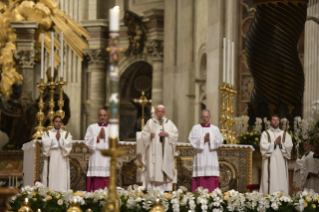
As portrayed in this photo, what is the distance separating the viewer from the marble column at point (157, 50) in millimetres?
20391

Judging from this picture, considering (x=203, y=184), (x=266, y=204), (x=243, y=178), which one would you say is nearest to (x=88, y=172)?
(x=203, y=184)

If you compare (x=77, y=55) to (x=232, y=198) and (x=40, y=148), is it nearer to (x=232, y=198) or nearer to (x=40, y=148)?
(x=40, y=148)

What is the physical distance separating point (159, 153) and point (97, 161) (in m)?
1.08

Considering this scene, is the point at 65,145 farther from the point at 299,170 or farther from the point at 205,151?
the point at 299,170

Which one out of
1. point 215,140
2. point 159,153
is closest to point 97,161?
point 159,153

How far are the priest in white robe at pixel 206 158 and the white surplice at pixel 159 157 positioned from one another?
0.35m

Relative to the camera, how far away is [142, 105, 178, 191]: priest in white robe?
1053cm

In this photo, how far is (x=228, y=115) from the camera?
11688mm

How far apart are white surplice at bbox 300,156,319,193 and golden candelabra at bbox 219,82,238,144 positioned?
1529mm

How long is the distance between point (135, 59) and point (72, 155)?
9927 millimetres

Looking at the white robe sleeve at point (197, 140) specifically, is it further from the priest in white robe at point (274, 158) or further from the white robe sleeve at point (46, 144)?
the white robe sleeve at point (46, 144)

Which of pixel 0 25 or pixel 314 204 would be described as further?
pixel 0 25

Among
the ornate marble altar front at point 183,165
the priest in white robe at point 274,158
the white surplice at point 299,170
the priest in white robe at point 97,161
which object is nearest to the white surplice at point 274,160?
the priest in white robe at point 274,158

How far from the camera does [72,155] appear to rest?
1175cm
